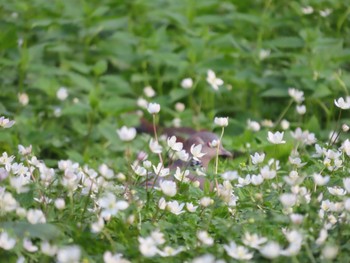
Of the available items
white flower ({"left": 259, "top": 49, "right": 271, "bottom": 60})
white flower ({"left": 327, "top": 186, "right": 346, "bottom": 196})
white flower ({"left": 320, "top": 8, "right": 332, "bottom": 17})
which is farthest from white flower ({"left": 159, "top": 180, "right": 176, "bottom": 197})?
white flower ({"left": 320, "top": 8, "right": 332, "bottom": 17})

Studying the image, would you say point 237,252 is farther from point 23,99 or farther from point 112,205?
point 23,99

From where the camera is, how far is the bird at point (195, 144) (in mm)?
3026

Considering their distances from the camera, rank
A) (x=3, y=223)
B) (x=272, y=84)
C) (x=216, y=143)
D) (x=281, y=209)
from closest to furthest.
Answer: (x=3, y=223) < (x=281, y=209) < (x=216, y=143) < (x=272, y=84)

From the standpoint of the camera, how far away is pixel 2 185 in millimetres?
2500

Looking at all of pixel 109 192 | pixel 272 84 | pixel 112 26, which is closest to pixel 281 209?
pixel 109 192

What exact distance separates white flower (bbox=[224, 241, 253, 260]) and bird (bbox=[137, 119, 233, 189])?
433 mm

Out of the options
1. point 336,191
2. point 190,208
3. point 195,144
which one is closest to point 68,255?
point 190,208

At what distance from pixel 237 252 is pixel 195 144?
1191 millimetres

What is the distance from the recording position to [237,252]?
2.22 meters

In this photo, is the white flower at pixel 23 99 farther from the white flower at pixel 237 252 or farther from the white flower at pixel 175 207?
the white flower at pixel 237 252

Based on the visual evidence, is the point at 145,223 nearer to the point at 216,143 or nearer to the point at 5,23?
the point at 216,143

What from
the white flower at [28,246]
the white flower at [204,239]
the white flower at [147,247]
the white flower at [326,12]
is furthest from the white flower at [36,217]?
the white flower at [326,12]

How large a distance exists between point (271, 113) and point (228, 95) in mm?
257

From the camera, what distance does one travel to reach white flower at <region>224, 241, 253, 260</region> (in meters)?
2.21
